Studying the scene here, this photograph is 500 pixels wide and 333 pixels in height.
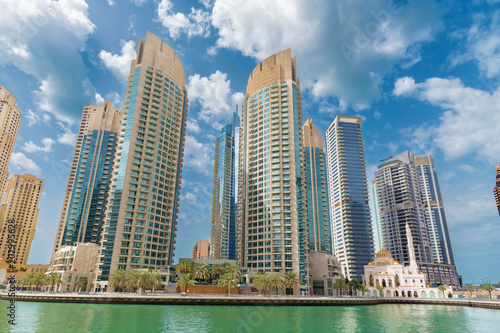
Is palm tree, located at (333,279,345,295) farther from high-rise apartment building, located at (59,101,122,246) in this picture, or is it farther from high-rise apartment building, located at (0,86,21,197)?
high-rise apartment building, located at (0,86,21,197)

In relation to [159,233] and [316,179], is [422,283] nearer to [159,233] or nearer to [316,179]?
[316,179]

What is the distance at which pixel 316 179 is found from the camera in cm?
19750

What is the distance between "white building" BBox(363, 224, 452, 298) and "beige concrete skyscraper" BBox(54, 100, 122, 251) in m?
138

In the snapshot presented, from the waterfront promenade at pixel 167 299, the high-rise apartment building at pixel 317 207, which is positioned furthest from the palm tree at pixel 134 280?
the high-rise apartment building at pixel 317 207

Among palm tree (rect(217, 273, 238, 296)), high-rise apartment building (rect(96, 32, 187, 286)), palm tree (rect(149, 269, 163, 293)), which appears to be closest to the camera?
palm tree (rect(149, 269, 163, 293))

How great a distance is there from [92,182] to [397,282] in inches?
6331

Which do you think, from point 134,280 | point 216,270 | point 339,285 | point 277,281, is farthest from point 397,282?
point 134,280

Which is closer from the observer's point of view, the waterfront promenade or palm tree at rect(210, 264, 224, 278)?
the waterfront promenade

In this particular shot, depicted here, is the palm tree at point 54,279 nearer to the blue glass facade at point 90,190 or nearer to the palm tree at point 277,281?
the blue glass facade at point 90,190

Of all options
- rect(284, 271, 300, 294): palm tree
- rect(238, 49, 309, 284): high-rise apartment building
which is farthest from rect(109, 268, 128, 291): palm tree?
rect(284, 271, 300, 294): palm tree

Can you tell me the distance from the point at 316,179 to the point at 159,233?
108 metres

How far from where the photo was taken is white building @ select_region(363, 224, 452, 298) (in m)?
147

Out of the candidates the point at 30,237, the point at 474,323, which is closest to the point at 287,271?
the point at 474,323

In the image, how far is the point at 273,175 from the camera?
139 metres
